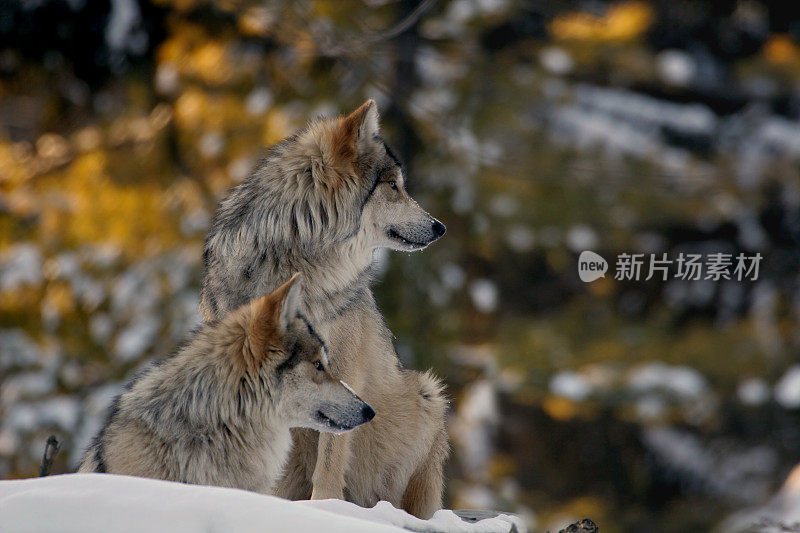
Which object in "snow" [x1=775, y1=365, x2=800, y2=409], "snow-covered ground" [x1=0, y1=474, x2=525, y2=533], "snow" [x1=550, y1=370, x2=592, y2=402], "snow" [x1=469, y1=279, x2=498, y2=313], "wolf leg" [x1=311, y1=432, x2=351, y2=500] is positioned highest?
"snow-covered ground" [x1=0, y1=474, x2=525, y2=533]

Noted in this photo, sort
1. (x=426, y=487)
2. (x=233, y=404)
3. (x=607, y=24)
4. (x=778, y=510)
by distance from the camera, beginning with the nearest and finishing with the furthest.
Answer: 1. (x=233, y=404)
2. (x=426, y=487)
3. (x=778, y=510)
4. (x=607, y=24)

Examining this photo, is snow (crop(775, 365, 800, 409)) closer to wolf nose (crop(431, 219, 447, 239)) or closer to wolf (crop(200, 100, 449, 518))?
wolf (crop(200, 100, 449, 518))

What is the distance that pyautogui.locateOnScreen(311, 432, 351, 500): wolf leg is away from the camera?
3701 mm

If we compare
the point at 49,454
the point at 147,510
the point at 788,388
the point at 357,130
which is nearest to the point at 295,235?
the point at 357,130

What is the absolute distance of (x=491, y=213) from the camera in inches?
387

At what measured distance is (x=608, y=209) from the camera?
1002 cm

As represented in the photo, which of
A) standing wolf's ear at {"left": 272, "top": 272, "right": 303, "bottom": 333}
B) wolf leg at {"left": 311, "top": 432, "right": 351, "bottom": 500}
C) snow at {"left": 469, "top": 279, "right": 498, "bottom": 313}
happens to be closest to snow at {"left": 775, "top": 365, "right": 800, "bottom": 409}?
snow at {"left": 469, "top": 279, "right": 498, "bottom": 313}

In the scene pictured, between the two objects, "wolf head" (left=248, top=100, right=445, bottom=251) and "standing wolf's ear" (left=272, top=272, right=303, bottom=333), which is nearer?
"standing wolf's ear" (left=272, top=272, right=303, bottom=333)

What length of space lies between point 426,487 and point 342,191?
5.05 feet

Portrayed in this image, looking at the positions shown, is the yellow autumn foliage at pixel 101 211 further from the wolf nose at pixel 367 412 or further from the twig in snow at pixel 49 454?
the wolf nose at pixel 367 412

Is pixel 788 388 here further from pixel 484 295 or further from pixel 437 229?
pixel 437 229

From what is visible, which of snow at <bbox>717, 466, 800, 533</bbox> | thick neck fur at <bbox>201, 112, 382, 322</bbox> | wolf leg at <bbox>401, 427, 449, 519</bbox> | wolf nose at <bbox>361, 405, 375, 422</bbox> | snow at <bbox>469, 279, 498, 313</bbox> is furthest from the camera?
snow at <bbox>469, 279, 498, 313</bbox>

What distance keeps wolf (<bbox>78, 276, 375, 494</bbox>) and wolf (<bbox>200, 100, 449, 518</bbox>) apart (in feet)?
1.17

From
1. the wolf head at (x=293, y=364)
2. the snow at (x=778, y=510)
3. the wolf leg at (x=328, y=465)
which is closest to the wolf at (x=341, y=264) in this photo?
the wolf leg at (x=328, y=465)
